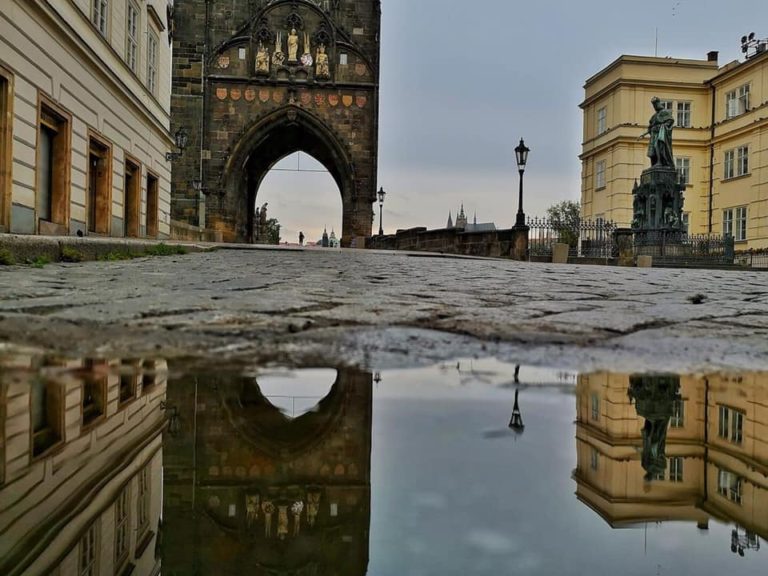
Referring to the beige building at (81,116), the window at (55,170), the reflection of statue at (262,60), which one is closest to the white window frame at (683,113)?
the reflection of statue at (262,60)

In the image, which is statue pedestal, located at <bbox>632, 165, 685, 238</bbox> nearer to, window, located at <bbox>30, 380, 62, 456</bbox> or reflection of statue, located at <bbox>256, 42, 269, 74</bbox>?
reflection of statue, located at <bbox>256, 42, 269, 74</bbox>

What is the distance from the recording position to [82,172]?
47.8 ft

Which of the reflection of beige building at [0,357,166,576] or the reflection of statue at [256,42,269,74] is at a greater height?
the reflection of statue at [256,42,269,74]

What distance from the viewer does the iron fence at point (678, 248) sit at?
2589 cm

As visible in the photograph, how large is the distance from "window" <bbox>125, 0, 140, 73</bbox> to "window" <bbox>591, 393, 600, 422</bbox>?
18.4 meters

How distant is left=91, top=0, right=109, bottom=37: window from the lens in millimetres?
15047

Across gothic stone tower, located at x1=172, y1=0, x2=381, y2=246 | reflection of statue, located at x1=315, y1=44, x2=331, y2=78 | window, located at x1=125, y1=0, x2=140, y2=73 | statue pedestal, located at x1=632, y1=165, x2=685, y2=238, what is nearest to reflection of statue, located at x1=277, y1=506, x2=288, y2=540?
window, located at x1=125, y1=0, x2=140, y2=73

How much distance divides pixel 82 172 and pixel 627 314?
13.4m

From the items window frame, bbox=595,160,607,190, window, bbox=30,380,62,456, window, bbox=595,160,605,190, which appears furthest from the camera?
window, bbox=595,160,605,190

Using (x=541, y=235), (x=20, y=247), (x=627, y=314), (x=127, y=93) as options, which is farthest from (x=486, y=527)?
(x=541, y=235)

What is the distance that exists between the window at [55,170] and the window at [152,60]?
750cm

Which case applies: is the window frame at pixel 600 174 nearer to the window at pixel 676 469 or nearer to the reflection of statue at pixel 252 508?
the window at pixel 676 469

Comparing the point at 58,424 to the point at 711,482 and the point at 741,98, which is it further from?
the point at 741,98

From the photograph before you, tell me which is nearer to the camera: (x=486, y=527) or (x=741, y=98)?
(x=486, y=527)
